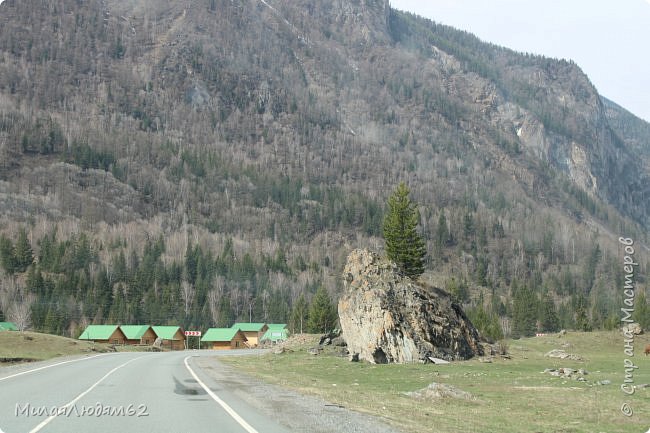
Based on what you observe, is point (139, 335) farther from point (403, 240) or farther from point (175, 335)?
point (403, 240)

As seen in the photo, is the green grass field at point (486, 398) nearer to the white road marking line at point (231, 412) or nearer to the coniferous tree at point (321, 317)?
the white road marking line at point (231, 412)

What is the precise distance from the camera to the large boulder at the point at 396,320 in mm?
51875

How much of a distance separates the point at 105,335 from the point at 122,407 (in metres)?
113

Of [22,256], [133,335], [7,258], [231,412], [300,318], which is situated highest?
[22,256]

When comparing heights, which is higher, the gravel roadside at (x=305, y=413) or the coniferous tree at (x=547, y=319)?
the gravel roadside at (x=305, y=413)

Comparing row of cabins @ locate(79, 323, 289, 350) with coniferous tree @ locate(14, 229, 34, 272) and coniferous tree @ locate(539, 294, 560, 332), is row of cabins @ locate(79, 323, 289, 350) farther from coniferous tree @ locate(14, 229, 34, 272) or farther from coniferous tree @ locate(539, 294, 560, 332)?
coniferous tree @ locate(14, 229, 34, 272)

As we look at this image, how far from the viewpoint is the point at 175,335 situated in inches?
5295

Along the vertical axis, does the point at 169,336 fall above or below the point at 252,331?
above

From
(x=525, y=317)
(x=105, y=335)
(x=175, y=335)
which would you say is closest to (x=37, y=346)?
(x=105, y=335)

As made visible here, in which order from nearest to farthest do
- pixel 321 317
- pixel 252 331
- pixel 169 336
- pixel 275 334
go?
pixel 321 317 → pixel 169 336 → pixel 275 334 → pixel 252 331

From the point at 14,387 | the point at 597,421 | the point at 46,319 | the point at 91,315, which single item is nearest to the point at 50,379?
the point at 14,387

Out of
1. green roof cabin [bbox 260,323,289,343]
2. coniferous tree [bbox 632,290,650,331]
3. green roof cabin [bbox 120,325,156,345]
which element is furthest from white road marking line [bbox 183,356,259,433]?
coniferous tree [bbox 632,290,650,331]

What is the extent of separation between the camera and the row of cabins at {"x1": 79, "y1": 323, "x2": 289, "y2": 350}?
12644 cm

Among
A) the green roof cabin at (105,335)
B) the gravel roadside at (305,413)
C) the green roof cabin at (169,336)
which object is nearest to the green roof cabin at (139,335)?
the green roof cabin at (105,335)
